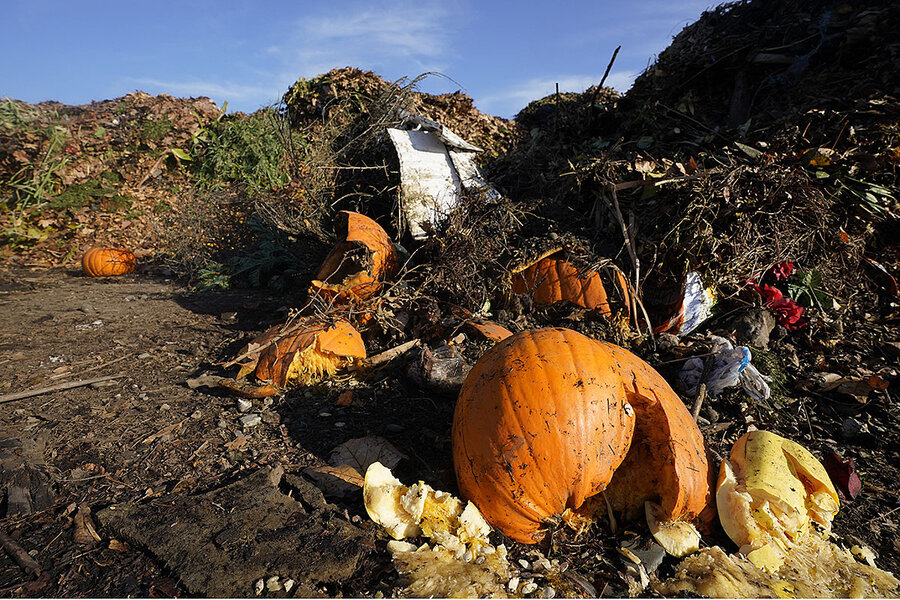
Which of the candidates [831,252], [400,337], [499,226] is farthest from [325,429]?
[831,252]

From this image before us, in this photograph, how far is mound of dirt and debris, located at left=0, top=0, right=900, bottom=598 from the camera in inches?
91.6

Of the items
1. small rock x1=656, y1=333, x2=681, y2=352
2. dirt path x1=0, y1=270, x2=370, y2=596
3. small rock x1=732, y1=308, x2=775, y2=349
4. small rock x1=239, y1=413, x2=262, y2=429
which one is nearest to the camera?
dirt path x1=0, y1=270, x2=370, y2=596

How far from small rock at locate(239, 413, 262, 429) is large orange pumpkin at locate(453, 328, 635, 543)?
167 cm

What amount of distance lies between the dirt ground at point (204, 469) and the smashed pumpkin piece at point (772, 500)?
8.6 inches

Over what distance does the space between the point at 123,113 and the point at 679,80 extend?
1348cm

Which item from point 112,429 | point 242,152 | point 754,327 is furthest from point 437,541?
point 242,152

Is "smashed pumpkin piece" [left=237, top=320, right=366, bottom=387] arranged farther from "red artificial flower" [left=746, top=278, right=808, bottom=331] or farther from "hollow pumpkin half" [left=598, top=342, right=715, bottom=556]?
"red artificial flower" [left=746, top=278, right=808, bottom=331]

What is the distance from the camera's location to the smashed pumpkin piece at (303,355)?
384 cm

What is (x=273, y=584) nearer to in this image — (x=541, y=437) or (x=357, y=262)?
(x=541, y=437)

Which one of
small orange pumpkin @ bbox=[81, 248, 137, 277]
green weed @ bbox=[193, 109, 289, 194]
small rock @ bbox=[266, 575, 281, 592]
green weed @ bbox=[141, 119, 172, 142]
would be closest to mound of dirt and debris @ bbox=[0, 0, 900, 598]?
small rock @ bbox=[266, 575, 281, 592]

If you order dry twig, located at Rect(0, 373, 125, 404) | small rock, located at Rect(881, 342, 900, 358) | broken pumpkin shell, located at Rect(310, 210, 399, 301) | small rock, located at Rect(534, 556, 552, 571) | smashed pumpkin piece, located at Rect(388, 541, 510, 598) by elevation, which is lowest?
small rock, located at Rect(534, 556, 552, 571)

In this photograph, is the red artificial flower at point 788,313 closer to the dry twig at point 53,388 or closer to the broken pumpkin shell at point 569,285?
the broken pumpkin shell at point 569,285

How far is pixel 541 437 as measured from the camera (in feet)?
7.60

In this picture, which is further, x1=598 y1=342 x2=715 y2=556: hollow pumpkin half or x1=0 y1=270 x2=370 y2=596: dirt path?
x1=598 y1=342 x2=715 y2=556: hollow pumpkin half
